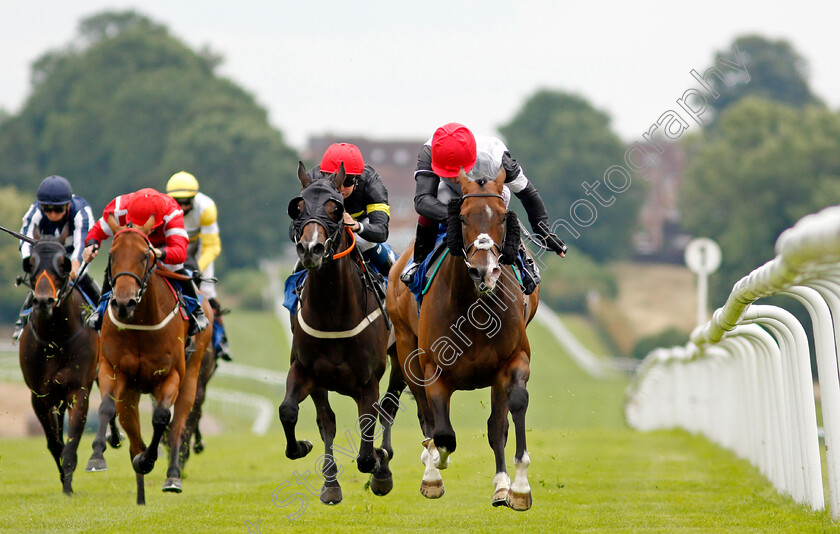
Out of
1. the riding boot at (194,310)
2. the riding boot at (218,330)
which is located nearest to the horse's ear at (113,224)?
the riding boot at (194,310)

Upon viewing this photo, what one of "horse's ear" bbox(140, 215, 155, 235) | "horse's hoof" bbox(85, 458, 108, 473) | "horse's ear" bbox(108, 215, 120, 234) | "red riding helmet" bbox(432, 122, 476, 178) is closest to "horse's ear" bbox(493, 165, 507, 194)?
"red riding helmet" bbox(432, 122, 476, 178)

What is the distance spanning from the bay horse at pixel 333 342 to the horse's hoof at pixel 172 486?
158 centimetres

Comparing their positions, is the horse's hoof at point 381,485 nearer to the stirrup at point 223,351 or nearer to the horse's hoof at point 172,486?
the horse's hoof at point 172,486

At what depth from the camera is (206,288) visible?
10.5m

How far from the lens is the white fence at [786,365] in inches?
194

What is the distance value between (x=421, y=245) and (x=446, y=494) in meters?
2.23

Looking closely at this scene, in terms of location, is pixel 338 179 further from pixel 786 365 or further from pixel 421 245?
pixel 786 365

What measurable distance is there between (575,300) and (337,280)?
50307mm

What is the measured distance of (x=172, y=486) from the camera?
8.86 m

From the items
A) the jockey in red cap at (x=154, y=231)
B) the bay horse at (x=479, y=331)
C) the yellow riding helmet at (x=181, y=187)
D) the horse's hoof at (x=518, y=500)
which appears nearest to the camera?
the bay horse at (x=479, y=331)

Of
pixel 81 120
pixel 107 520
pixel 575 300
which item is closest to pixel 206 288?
pixel 107 520

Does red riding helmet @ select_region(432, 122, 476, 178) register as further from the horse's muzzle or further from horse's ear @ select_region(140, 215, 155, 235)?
horse's ear @ select_region(140, 215, 155, 235)

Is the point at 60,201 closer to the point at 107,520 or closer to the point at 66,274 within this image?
the point at 66,274

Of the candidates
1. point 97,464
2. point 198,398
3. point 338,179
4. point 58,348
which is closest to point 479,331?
point 338,179
